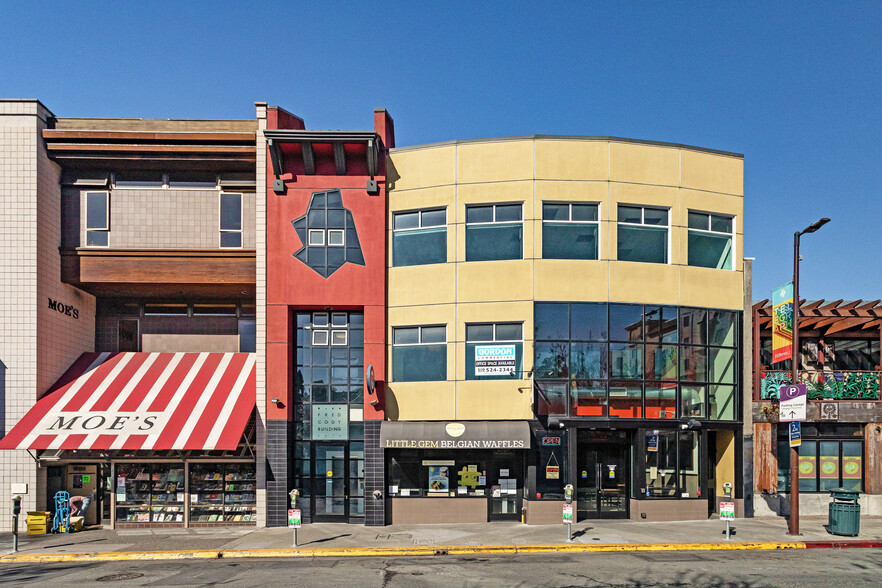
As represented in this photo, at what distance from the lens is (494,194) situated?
2219cm

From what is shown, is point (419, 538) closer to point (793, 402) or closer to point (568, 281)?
point (568, 281)

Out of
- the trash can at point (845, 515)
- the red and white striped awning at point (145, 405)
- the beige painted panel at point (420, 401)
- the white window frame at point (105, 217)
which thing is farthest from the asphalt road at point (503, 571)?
the white window frame at point (105, 217)

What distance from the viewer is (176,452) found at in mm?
21938

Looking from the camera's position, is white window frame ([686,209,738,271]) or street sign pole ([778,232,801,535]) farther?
white window frame ([686,209,738,271])

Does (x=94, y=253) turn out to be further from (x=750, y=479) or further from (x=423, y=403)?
(x=750, y=479)

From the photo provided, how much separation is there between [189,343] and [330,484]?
24.7ft

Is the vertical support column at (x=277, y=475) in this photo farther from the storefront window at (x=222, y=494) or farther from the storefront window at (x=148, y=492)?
the storefront window at (x=148, y=492)

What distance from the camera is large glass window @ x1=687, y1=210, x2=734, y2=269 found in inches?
899

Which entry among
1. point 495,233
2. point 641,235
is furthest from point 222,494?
point 641,235

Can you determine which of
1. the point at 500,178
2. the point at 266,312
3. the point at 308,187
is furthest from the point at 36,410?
the point at 500,178

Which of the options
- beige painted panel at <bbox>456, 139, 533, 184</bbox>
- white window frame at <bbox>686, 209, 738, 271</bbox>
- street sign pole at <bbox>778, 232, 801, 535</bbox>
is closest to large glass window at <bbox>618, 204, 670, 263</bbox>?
white window frame at <bbox>686, 209, 738, 271</bbox>

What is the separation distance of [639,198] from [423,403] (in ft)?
32.6

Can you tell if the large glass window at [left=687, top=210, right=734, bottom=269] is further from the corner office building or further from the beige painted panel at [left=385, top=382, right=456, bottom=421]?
the beige painted panel at [left=385, top=382, right=456, bottom=421]

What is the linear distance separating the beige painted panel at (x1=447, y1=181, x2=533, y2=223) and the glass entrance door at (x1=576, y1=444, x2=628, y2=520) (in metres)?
8.31
